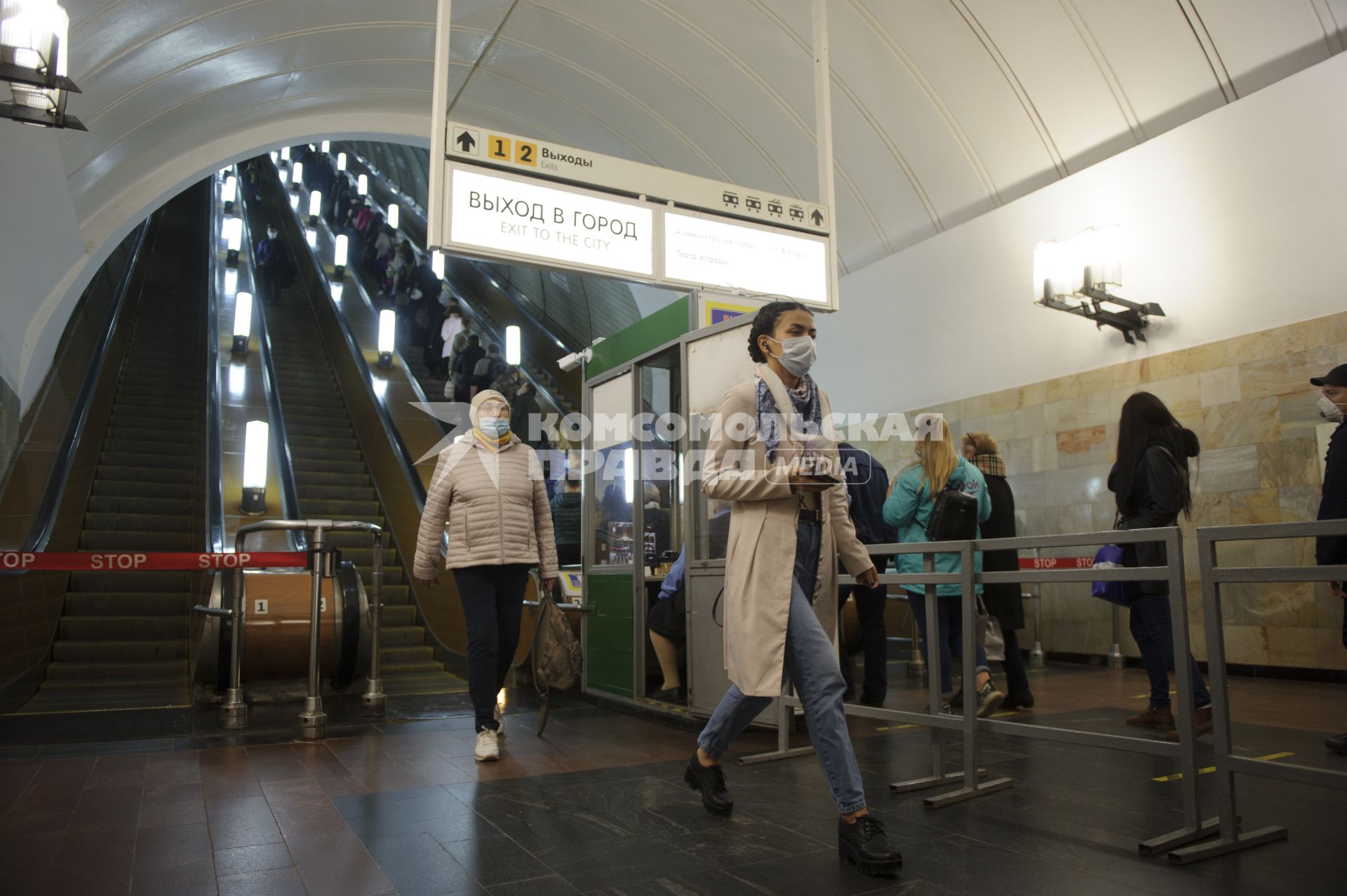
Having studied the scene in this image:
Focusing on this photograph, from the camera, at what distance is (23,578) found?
616 centimetres

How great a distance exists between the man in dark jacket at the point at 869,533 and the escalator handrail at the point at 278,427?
398 centimetres

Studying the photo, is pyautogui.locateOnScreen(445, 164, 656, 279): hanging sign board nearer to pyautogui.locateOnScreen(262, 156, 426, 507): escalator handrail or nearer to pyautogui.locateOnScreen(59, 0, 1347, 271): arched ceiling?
pyautogui.locateOnScreen(262, 156, 426, 507): escalator handrail

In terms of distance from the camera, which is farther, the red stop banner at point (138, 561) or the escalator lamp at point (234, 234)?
the escalator lamp at point (234, 234)

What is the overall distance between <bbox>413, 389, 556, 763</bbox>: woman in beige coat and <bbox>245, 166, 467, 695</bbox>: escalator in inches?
98.8

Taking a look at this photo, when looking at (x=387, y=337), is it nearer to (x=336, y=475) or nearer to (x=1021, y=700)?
(x=336, y=475)

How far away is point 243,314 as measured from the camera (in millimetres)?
14555

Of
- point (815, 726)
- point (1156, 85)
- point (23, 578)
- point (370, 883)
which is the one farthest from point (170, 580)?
point (1156, 85)

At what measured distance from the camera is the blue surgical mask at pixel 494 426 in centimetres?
486

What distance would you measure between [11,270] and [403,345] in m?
8.79

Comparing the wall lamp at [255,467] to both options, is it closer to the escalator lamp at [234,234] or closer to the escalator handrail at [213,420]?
the escalator handrail at [213,420]

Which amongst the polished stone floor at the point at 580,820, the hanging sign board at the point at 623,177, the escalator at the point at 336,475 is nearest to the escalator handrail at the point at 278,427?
the escalator at the point at 336,475

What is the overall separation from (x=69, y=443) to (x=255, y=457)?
6.21 feet

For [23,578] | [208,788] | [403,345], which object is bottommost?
[208,788]

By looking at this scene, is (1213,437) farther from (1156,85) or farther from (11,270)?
(11,270)
